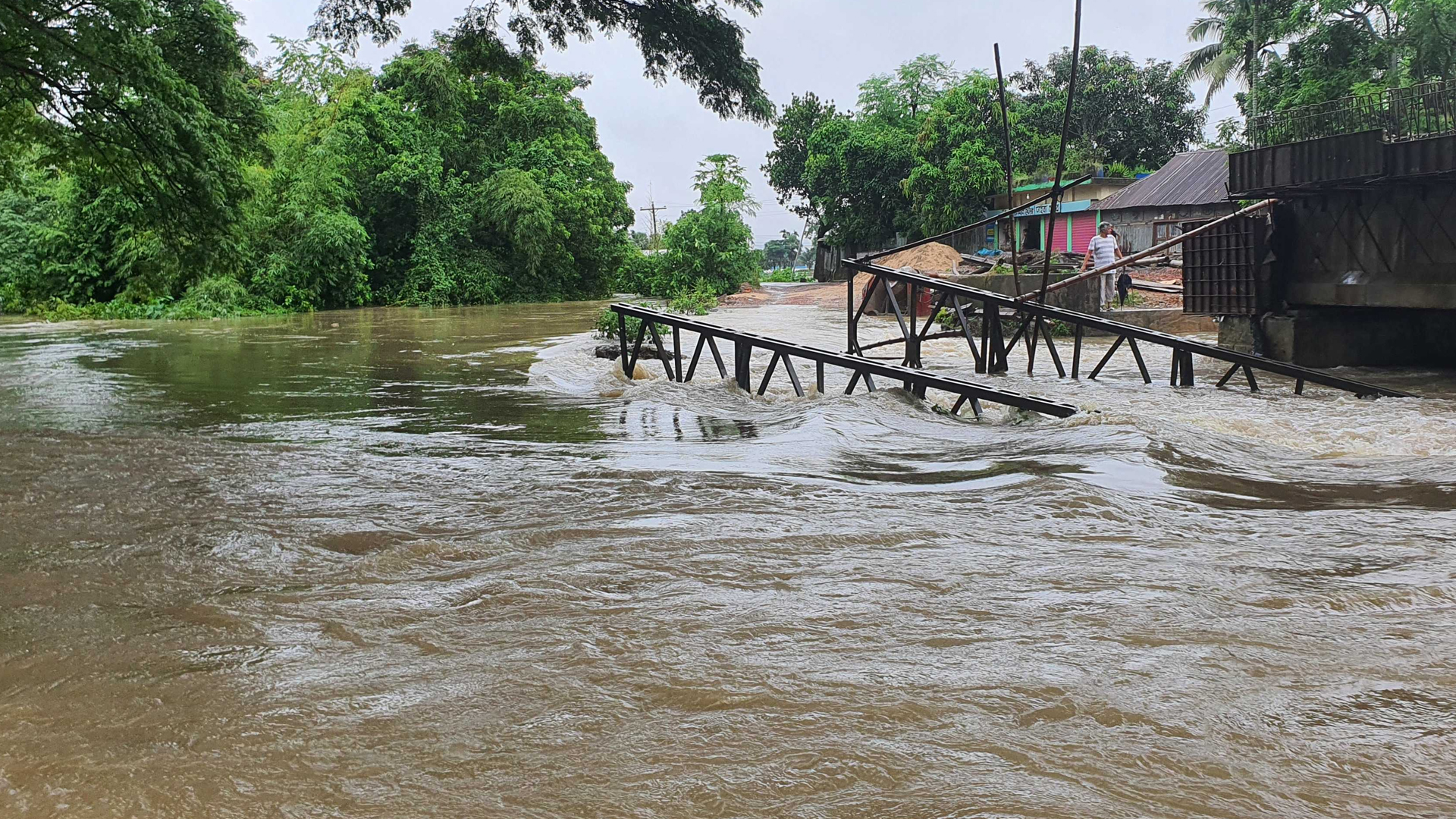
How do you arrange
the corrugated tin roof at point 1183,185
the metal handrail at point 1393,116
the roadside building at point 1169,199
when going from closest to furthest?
the metal handrail at point 1393,116
the roadside building at point 1169,199
the corrugated tin roof at point 1183,185

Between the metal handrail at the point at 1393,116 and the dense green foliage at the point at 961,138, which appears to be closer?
the metal handrail at the point at 1393,116

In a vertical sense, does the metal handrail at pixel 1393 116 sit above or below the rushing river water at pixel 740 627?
above

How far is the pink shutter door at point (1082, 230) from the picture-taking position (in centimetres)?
3747

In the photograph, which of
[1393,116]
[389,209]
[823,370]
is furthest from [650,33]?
[389,209]

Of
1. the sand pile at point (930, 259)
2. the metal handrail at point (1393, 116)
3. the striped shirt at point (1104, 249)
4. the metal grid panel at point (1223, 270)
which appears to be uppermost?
the metal handrail at point (1393, 116)

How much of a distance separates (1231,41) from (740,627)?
36.3 metres

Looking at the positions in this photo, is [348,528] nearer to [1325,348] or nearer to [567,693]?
[567,693]

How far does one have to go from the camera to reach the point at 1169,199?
3216 cm

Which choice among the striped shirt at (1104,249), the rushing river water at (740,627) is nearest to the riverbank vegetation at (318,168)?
the rushing river water at (740,627)

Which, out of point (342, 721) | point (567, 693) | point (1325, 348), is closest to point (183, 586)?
point (342, 721)

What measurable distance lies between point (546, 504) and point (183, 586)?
2.06 meters

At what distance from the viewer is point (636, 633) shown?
391cm

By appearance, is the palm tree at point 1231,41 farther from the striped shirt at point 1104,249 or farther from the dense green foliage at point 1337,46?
the striped shirt at point 1104,249

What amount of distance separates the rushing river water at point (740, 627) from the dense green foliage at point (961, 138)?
31393 mm
